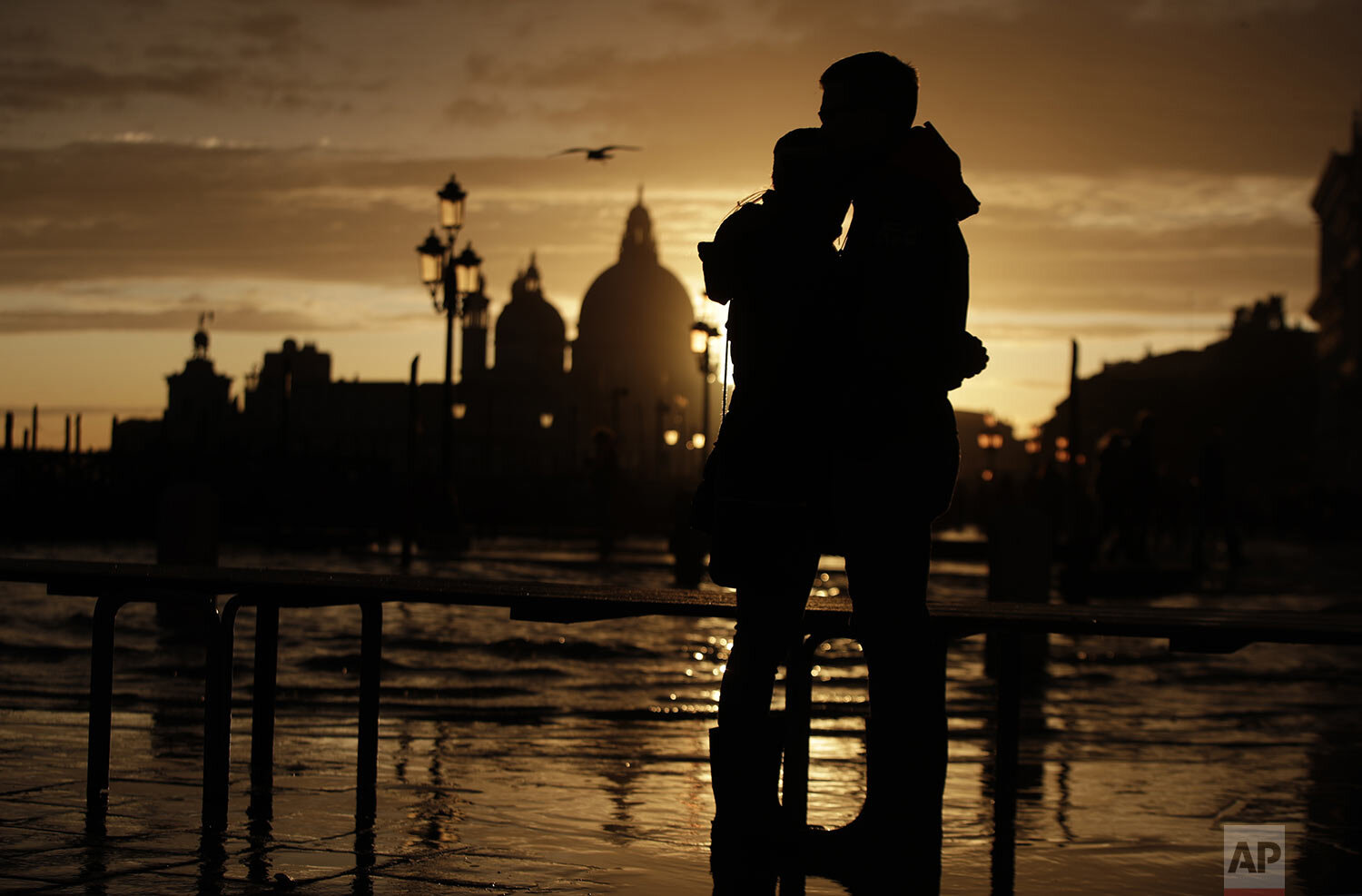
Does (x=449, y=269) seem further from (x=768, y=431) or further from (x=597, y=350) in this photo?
(x=597, y=350)

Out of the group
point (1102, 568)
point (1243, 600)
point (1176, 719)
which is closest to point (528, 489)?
point (1102, 568)

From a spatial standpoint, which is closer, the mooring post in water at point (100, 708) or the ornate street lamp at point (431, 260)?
the mooring post in water at point (100, 708)

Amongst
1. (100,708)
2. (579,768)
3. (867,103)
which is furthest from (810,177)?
(579,768)

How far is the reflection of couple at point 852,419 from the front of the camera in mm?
3219

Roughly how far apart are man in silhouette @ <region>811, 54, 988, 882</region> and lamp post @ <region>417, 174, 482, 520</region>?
19.5 meters

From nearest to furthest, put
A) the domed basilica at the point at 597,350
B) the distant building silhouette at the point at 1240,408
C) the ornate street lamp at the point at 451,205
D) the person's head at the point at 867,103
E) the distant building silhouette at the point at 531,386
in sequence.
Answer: the person's head at the point at 867,103
the ornate street lamp at the point at 451,205
the distant building silhouette at the point at 1240,408
the distant building silhouette at the point at 531,386
the domed basilica at the point at 597,350

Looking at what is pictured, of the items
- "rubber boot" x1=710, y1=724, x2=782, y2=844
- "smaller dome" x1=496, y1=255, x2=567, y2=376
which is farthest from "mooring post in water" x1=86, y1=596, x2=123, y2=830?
"smaller dome" x1=496, y1=255, x2=567, y2=376

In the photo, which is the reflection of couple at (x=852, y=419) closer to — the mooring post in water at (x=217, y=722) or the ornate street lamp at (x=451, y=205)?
the mooring post in water at (x=217, y=722)

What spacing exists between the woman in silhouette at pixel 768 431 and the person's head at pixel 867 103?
0.20 ft

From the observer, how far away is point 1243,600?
16172mm

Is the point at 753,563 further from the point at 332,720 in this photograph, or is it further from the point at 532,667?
the point at 532,667

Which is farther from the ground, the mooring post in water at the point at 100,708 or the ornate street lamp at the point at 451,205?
the ornate street lamp at the point at 451,205

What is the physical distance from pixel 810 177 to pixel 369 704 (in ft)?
7.45

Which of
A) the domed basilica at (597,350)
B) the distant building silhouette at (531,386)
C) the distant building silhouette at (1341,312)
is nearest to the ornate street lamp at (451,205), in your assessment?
the distant building silhouette at (1341,312)
